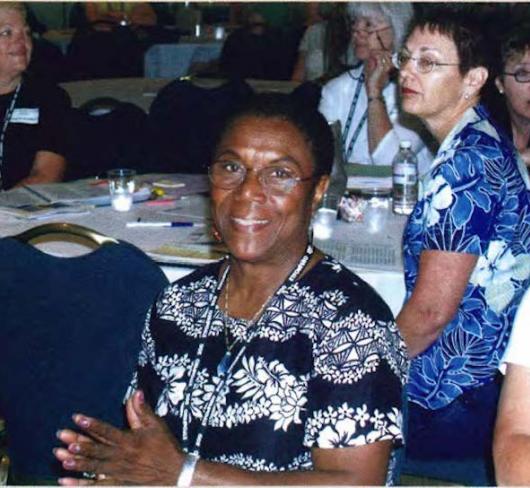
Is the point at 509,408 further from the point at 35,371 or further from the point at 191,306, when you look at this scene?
the point at 35,371

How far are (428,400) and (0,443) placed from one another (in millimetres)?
1004

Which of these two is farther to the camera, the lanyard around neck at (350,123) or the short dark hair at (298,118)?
the lanyard around neck at (350,123)

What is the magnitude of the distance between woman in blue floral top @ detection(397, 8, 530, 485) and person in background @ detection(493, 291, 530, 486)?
624 mm

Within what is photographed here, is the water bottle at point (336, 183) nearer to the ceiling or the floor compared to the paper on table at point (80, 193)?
nearer to the ceiling

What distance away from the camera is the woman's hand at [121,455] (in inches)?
60.2

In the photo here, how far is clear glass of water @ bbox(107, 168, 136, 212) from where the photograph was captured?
3152 millimetres

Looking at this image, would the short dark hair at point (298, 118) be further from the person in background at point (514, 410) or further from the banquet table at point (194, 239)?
the banquet table at point (194, 239)

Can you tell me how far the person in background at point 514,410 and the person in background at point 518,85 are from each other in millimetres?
1768

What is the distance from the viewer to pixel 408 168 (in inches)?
122

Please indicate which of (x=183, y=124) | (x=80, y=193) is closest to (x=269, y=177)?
(x=80, y=193)

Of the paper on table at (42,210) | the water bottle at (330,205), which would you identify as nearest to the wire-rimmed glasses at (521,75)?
the water bottle at (330,205)

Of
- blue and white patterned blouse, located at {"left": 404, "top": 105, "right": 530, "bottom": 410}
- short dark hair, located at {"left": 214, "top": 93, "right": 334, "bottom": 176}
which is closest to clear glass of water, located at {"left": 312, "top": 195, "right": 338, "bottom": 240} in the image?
blue and white patterned blouse, located at {"left": 404, "top": 105, "right": 530, "bottom": 410}

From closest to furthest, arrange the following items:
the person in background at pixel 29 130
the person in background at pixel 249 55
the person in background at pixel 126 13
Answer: the person in background at pixel 29 130 → the person in background at pixel 249 55 → the person in background at pixel 126 13

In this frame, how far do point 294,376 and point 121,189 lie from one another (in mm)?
1764
